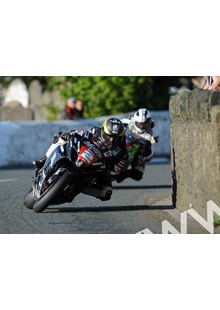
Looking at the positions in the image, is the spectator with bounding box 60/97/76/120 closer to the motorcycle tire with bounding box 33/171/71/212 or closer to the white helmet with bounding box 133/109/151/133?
the white helmet with bounding box 133/109/151/133

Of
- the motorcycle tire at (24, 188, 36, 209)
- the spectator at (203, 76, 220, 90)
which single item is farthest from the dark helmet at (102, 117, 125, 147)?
the spectator at (203, 76, 220, 90)

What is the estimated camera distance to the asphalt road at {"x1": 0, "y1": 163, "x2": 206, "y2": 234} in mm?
11289

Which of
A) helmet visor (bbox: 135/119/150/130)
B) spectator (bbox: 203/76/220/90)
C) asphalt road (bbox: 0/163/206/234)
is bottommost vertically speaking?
asphalt road (bbox: 0/163/206/234)

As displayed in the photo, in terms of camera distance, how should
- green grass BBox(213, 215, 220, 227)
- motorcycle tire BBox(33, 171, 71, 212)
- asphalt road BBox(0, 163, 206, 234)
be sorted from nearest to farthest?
green grass BBox(213, 215, 220, 227) < asphalt road BBox(0, 163, 206, 234) < motorcycle tire BBox(33, 171, 71, 212)

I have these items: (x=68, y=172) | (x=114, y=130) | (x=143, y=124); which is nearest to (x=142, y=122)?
(x=143, y=124)

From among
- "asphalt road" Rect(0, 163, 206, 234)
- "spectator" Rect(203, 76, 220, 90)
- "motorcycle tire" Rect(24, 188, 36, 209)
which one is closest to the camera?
"asphalt road" Rect(0, 163, 206, 234)

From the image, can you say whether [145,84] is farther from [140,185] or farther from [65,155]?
[65,155]

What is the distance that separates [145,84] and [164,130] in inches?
207

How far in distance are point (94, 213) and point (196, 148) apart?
1765 mm

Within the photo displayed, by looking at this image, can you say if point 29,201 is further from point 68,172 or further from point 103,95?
point 103,95

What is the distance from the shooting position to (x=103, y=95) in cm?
3017

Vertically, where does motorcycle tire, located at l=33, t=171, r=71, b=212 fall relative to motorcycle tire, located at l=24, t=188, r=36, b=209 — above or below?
above

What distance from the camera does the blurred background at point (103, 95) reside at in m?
30.2

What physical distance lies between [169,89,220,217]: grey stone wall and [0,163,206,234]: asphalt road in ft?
1.46
